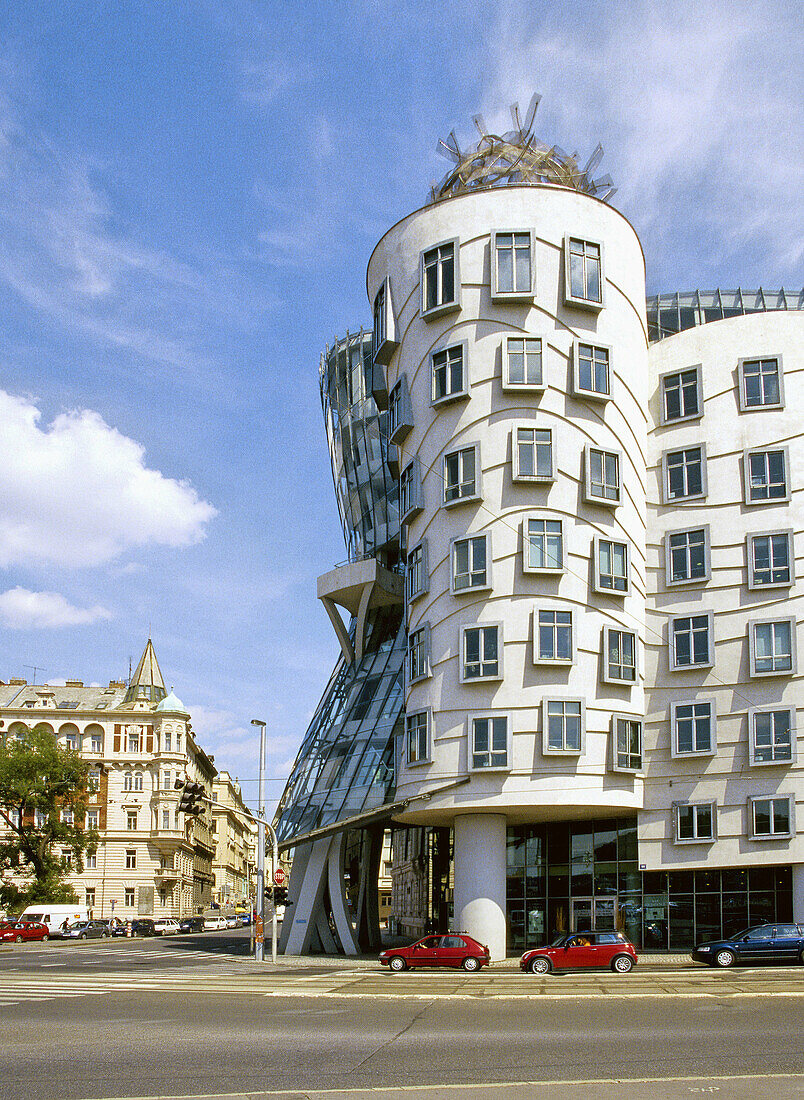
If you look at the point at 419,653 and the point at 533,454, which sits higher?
the point at 533,454

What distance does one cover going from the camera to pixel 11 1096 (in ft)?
44.7

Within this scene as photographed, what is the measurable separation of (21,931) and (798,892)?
168 feet

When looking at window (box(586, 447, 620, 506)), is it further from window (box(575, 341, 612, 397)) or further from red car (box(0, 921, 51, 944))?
red car (box(0, 921, 51, 944))

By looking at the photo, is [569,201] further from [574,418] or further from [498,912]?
[498,912]

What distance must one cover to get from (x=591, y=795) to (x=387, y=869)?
3015 inches

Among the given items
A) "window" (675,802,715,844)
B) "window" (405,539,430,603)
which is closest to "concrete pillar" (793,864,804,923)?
"window" (675,802,715,844)

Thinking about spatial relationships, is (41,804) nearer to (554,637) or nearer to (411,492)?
(411,492)

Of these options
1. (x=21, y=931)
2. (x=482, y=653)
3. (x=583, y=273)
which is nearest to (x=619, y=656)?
(x=482, y=653)

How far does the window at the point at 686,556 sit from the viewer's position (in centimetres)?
4616

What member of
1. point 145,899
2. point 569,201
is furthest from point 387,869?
point 569,201

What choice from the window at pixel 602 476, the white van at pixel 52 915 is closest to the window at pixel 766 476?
the window at pixel 602 476

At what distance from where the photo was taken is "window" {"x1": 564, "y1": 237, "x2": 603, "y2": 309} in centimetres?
4525

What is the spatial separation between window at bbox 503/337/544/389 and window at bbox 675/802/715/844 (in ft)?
56.9

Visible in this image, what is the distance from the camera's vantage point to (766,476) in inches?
1809
